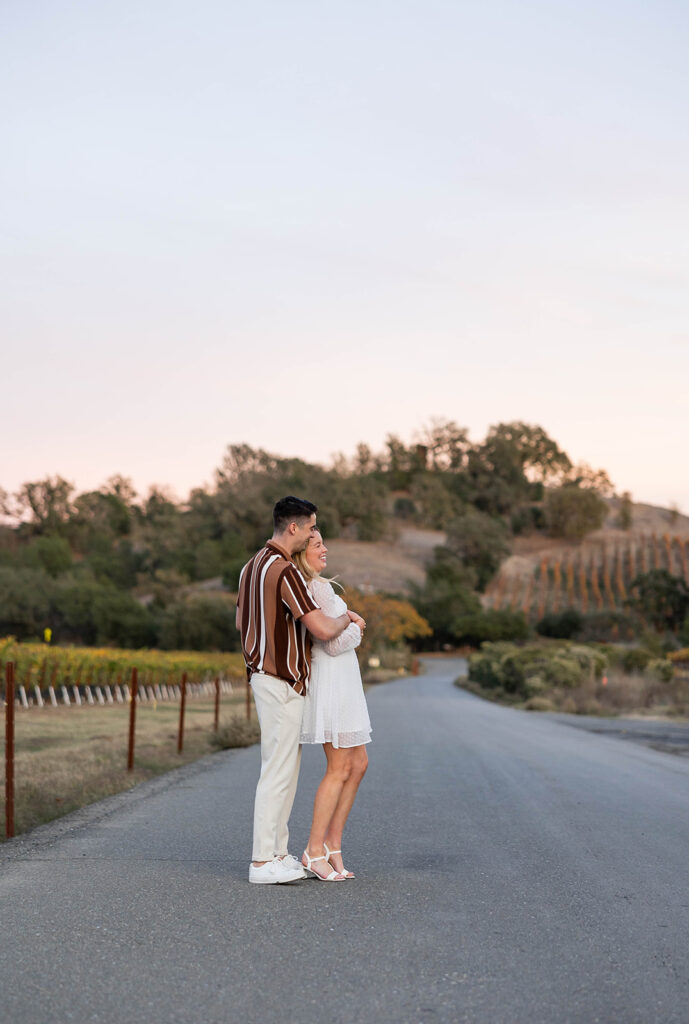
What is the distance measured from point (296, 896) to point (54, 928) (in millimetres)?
1249

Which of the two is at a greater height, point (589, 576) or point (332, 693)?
point (589, 576)

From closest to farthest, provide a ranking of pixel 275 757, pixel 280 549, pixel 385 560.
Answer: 1. pixel 275 757
2. pixel 280 549
3. pixel 385 560

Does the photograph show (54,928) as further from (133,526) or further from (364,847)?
(133,526)

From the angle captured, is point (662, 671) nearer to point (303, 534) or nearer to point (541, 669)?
point (541, 669)

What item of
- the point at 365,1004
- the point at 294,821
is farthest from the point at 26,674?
the point at 365,1004

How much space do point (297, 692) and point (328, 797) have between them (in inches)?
23.7

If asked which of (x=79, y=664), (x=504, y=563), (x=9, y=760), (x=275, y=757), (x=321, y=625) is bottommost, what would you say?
(x=79, y=664)

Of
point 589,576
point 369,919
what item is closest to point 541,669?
point 369,919

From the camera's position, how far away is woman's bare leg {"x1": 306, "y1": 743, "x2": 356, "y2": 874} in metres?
5.52

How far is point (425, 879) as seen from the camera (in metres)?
5.65

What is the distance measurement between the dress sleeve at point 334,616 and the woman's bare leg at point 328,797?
56 centimetres

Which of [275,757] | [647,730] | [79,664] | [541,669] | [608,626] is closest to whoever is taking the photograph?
[275,757]

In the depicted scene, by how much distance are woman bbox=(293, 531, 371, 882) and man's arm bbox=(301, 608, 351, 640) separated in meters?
0.11

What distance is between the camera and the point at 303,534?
566cm
